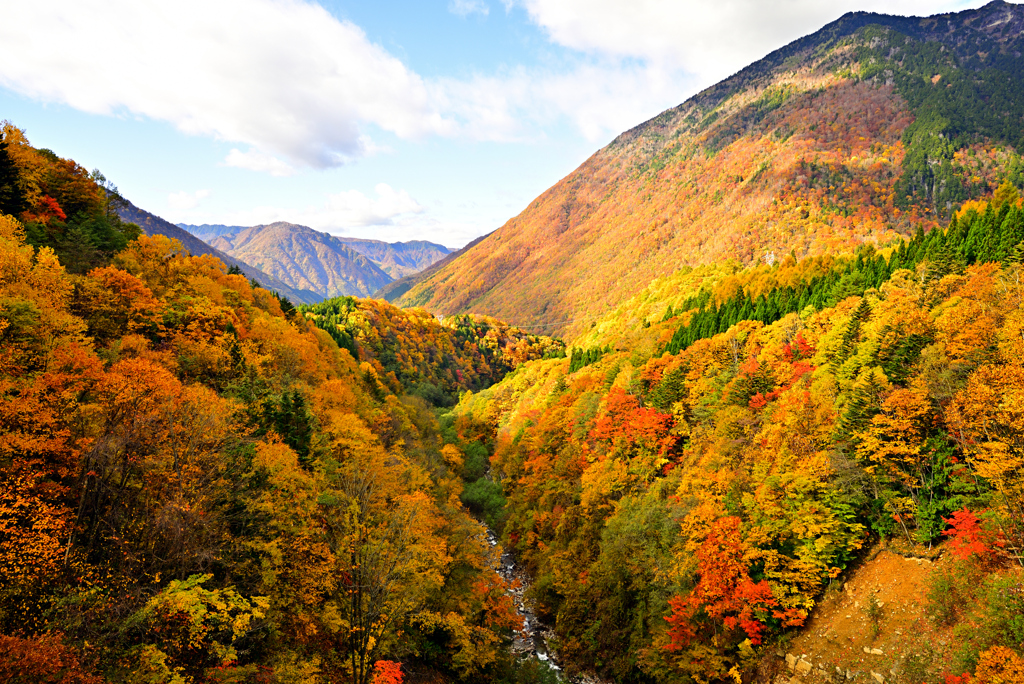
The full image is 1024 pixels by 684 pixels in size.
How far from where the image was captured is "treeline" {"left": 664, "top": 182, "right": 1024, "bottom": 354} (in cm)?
5462

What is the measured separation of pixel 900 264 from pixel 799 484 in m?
56.3

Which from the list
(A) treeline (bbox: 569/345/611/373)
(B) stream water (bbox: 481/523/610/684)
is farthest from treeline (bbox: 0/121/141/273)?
(A) treeline (bbox: 569/345/611/373)

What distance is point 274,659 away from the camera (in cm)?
2300

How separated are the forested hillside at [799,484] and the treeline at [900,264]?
1.66 feet

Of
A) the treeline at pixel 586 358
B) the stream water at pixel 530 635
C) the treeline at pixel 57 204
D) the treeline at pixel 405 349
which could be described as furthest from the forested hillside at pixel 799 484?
the treeline at pixel 405 349

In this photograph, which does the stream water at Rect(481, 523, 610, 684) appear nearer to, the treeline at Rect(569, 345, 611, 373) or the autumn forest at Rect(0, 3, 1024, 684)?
the autumn forest at Rect(0, 3, 1024, 684)

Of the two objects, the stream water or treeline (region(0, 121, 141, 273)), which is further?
the stream water

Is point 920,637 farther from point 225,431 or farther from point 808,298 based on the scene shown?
point 808,298

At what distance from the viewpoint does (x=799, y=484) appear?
115 ft

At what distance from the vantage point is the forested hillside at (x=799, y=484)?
88.0 feet

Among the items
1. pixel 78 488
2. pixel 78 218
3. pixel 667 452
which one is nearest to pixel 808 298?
pixel 667 452

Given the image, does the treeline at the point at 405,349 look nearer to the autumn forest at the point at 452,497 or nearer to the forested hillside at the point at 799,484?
the autumn forest at the point at 452,497

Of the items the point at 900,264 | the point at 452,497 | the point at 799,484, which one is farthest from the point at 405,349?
the point at 799,484

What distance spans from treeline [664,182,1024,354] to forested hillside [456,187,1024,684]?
0.51 metres
